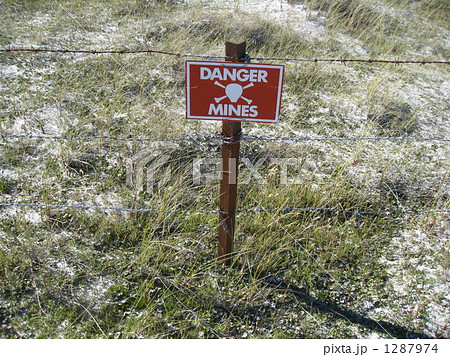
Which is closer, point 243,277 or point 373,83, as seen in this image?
point 243,277

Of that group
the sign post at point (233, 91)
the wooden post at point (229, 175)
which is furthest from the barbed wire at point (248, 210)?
the sign post at point (233, 91)

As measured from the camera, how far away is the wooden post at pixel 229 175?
5.75 feet

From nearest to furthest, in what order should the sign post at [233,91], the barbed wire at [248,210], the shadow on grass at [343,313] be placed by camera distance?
the sign post at [233,91] < the shadow on grass at [343,313] < the barbed wire at [248,210]

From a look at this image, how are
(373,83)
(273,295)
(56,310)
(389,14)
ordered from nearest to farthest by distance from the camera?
(56,310) < (273,295) < (373,83) < (389,14)

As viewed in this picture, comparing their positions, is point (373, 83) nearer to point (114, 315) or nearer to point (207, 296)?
point (207, 296)

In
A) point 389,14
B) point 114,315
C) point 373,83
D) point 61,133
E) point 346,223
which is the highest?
point 389,14

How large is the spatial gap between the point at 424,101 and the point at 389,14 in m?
2.57

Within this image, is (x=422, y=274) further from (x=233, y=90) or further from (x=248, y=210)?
(x=233, y=90)

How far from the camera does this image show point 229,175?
203cm

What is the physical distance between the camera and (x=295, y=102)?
13.0 ft

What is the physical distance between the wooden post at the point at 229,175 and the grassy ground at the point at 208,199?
0.55 ft

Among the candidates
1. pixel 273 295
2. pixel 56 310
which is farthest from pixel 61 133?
pixel 273 295

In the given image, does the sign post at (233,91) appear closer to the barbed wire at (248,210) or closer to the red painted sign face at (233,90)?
the red painted sign face at (233,90)

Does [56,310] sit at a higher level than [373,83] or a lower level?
lower
